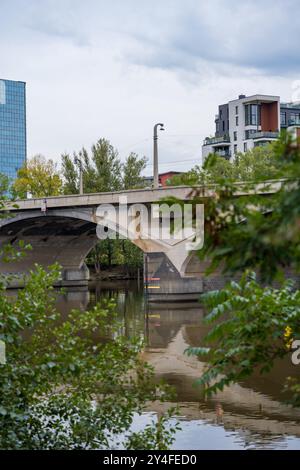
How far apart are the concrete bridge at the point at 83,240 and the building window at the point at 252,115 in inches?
1231

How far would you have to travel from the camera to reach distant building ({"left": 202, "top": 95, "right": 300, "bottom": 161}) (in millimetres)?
83500

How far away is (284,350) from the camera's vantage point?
24.8ft

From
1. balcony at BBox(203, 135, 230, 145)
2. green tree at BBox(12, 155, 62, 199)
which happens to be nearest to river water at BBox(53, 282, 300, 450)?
green tree at BBox(12, 155, 62, 199)

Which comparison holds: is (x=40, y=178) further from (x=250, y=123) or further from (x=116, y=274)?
(x=250, y=123)

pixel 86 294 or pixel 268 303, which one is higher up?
pixel 268 303

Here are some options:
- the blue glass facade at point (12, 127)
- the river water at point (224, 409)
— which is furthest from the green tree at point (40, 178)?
the blue glass facade at point (12, 127)

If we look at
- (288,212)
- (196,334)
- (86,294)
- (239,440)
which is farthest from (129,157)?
(288,212)

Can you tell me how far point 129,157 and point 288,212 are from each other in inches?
2428

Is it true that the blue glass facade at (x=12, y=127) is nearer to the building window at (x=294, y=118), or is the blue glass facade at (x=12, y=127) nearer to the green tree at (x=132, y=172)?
the building window at (x=294, y=118)

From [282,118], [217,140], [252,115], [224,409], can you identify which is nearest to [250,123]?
[252,115]

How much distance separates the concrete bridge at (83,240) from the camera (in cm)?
4106

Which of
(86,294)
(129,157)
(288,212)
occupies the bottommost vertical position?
(86,294)

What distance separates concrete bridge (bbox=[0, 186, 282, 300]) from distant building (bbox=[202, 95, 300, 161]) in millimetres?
27259
